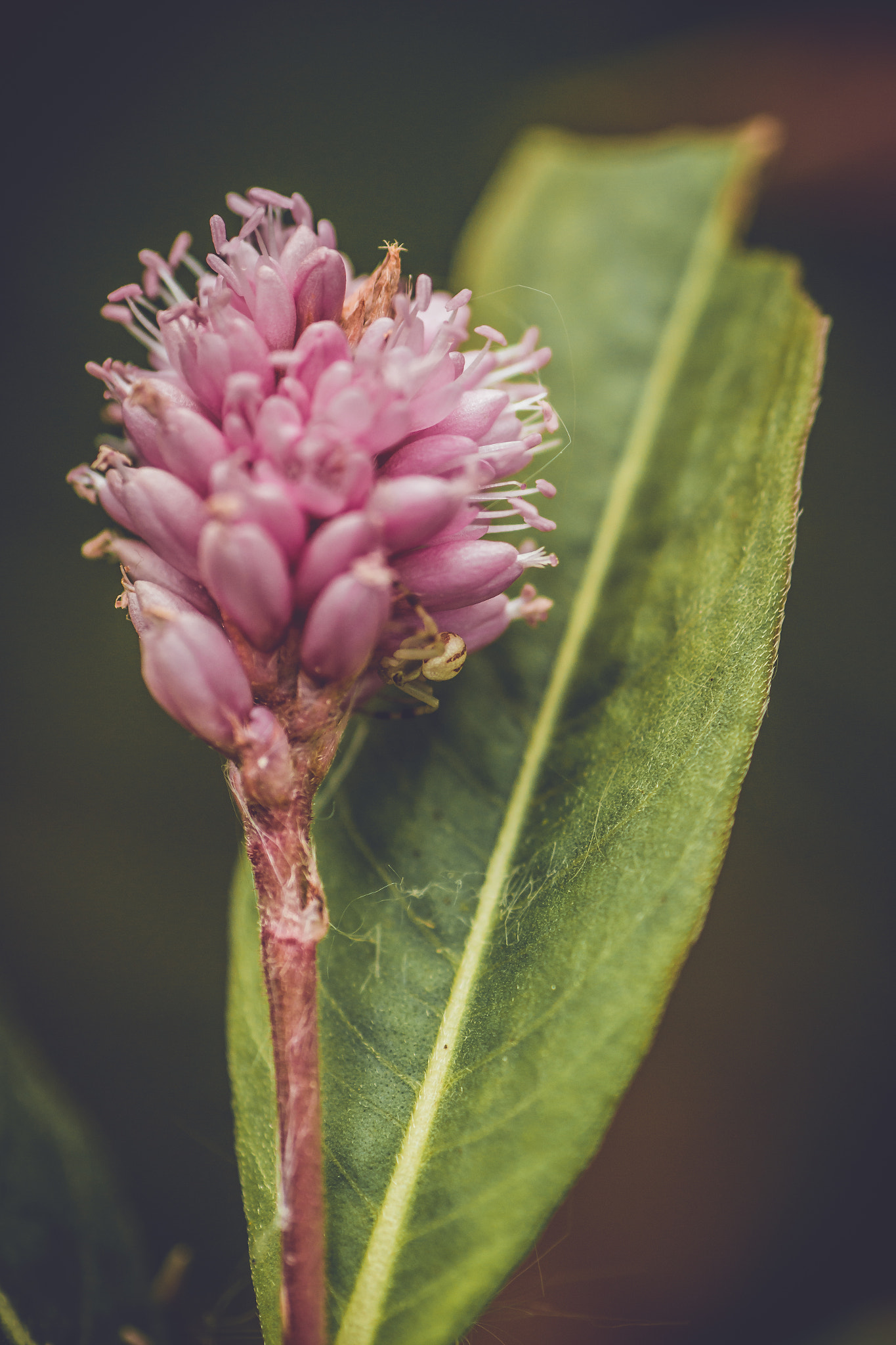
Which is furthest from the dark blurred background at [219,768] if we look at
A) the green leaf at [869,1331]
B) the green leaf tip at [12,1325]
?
the green leaf tip at [12,1325]

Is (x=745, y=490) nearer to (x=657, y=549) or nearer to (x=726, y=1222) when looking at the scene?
(x=657, y=549)

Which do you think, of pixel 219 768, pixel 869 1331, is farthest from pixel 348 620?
pixel 869 1331

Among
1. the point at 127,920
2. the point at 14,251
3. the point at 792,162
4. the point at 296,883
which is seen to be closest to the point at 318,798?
the point at 296,883

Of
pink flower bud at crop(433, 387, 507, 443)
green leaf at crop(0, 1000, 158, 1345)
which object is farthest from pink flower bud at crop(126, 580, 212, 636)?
green leaf at crop(0, 1000, 158, 1345)

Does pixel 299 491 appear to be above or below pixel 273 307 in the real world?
below

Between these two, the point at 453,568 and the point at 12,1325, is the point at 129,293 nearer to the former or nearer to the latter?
the point at 453,568

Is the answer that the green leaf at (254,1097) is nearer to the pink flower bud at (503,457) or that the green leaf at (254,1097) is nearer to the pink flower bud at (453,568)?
the pink flower bud at (453,568)
